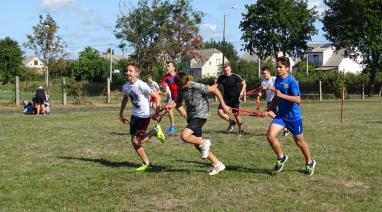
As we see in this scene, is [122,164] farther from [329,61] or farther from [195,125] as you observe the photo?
[329,61]

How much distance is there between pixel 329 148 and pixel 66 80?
77.9ft

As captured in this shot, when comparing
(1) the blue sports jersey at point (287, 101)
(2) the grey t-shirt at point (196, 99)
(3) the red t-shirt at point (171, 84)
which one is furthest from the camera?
(3) the red t-shirt at point (171, 84)

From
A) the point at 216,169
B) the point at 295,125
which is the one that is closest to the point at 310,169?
the point at 295,125

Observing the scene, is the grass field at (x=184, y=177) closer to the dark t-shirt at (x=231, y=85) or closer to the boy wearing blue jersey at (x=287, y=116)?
the boy wearing blue jersey at (x=287, y=116)

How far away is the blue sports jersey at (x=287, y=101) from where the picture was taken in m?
8.47

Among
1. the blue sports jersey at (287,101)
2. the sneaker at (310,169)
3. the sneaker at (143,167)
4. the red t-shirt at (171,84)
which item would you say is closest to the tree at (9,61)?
the red t-shirt at (171,84)

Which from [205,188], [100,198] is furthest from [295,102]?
[100,198]

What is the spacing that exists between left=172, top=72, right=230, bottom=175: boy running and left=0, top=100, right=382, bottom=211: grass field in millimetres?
307

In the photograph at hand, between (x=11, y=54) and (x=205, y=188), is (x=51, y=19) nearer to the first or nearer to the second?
(x=205, y=188)

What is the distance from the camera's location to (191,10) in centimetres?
5388

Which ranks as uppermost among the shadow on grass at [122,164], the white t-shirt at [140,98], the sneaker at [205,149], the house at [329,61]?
the house at [329,61]

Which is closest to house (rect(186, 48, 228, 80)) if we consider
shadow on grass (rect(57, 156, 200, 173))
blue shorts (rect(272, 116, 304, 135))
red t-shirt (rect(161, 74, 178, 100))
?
red t-shirt (rect(161, 74, 178, 100))

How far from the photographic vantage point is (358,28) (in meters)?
48.8

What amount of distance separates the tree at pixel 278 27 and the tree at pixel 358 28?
2.06m
